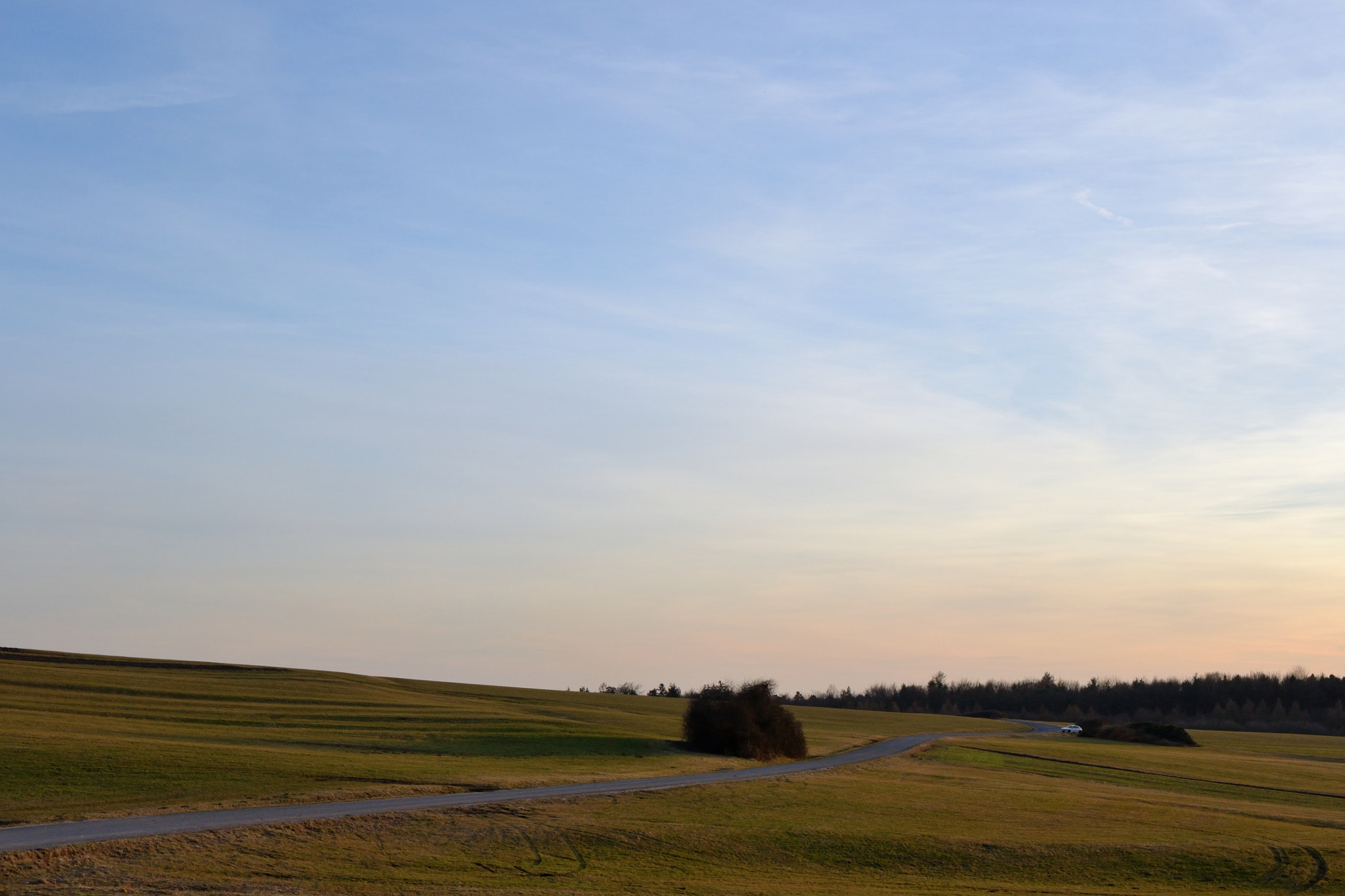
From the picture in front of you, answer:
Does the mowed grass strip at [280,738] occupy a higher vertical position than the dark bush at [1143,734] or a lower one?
higher

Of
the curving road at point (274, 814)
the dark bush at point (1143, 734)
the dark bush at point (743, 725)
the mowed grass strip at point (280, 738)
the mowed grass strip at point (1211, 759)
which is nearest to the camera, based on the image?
the curving road at point (274, 814)

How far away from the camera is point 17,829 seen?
2617 centimetres

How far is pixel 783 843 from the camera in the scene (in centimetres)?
3462

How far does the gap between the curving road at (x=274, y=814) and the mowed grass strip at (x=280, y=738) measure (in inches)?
47.5

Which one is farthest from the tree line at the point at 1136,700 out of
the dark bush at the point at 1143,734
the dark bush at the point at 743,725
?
the dark bush at the point at 743,725

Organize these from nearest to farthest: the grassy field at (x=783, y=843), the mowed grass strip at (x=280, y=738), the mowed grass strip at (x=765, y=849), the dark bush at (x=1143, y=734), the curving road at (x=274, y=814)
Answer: the mowed grass strip at (x=765, y=849)
the grassy field at (x=783, y=843)
the curving road at (x=274, y=814)
the mowed grass strip at (x=280, y=738)
the dark bush at (x=1143, y=734)

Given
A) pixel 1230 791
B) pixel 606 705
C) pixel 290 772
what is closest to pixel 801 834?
pixel 290 772

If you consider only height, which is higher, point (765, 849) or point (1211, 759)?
point (765, 849)

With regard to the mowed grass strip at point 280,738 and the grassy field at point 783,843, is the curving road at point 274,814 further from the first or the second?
the mowed grass strip at point 280,738

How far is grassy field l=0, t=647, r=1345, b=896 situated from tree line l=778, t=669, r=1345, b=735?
11430 cm

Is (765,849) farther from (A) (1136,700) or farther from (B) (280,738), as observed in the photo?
(A) (1136,700)

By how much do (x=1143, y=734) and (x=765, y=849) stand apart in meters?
84.0

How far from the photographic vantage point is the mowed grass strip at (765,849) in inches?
961

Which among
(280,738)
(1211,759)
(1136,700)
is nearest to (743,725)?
(280,738)
